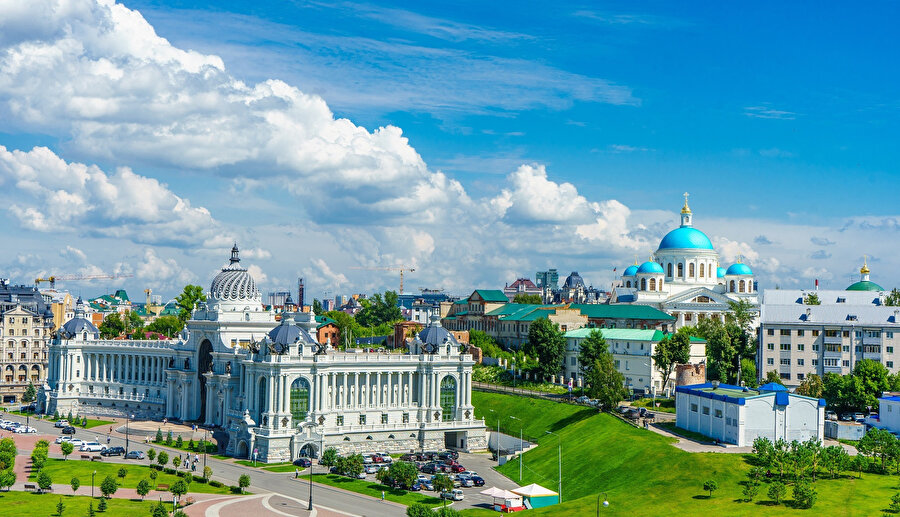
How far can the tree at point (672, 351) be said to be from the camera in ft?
479

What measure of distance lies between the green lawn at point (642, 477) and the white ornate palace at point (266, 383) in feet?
49.2

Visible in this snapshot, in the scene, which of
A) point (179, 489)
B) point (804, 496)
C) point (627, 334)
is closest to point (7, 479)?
point (179, 489)

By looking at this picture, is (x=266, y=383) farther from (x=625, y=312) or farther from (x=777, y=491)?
(x=625, y=312)

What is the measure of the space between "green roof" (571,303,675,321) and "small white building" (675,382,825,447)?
7417 centimetres

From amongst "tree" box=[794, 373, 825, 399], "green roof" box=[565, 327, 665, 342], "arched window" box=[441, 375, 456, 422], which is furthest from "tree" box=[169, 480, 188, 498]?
"green roof" box=[565, 327, 665, 342]

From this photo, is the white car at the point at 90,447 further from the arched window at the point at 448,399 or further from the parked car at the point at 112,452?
the arched window at the point at 448,399

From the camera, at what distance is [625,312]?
191 m

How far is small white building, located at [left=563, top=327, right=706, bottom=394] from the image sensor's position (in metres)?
153

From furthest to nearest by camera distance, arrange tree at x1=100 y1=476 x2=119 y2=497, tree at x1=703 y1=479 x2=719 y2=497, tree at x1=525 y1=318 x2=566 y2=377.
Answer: tree at x1=525 y1=318 x2=566 y2=377 < tree at x1=100 y1=476 x2=119 y2=497 < tree at x1=703 y1=479 x2=719 y2=497

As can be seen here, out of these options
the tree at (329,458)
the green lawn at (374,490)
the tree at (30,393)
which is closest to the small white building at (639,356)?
the tree at (329,458)

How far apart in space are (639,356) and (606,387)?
87.1ft

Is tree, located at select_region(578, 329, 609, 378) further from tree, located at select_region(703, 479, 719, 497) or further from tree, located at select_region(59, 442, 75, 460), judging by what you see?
tree, located at select_region(59, 442, 75, 460)

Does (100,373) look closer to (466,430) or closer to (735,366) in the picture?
(466,430)

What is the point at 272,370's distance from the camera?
121 meters
